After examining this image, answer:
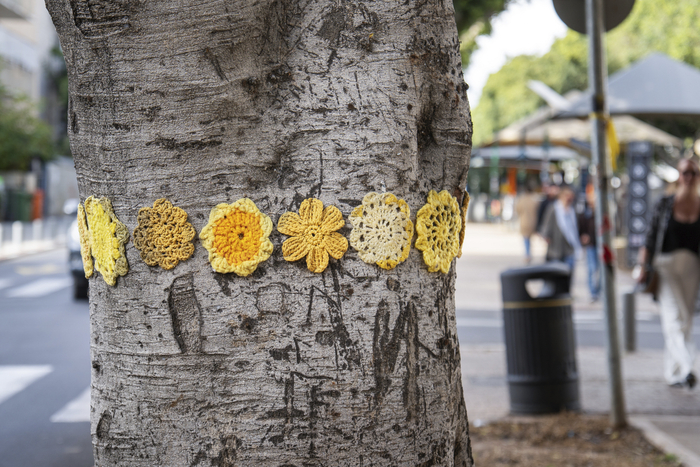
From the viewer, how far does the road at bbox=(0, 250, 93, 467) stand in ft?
16.6

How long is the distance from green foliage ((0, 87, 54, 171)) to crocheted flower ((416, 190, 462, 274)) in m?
33.2

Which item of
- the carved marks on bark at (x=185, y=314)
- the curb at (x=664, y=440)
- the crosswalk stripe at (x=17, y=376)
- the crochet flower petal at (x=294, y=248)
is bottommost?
the curb at (x=664, y=440)

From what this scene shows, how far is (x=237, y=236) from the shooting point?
5.75 feet

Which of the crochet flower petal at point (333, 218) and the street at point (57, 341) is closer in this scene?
the crochet flower petal at point (333, 218)

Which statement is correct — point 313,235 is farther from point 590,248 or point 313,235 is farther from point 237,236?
point 590,248

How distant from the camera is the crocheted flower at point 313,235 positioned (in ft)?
5.76

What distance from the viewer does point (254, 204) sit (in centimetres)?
176

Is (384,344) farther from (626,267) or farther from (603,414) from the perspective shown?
(626,267)

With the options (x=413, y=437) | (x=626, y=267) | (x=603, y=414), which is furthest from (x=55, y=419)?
(x=626, y=267)

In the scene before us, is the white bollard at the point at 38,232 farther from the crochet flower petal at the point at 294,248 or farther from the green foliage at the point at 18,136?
the crochet flower petal at the point at 294,248

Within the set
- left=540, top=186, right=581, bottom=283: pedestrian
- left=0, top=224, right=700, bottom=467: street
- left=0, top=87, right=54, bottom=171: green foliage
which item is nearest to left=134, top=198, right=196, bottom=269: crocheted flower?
left=0, top=224, right=700, bottom=467: street

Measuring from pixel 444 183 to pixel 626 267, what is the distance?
1669cm

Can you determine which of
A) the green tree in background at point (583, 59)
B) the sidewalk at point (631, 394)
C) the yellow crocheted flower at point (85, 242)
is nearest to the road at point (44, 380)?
the sidewalk at point (631, 394)

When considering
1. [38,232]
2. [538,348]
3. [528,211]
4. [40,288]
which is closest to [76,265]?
[40,288]
